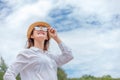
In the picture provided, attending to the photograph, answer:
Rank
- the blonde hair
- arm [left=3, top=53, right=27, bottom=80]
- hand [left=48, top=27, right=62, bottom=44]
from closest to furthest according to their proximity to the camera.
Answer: arm [left=3, top=53, right=27, bottom=80] < hand [left=48, top=27, right=62, bottom=44] < the blonde hair

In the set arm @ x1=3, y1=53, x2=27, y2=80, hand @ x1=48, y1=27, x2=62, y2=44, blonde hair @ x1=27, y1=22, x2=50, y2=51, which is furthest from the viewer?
blonde hair @ x1=27, y1=22, x2=50, y2=51

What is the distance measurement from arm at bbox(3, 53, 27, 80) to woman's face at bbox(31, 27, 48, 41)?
1.04 ft

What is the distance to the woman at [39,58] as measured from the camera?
17.4 ft

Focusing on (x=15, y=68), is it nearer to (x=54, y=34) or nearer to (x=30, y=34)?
(x=30, y=34)

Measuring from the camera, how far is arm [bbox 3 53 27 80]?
522 centimetres

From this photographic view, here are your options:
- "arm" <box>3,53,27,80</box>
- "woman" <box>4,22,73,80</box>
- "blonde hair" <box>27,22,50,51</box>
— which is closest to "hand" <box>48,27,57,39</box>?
"woman" <box>4,22,73,80</box>

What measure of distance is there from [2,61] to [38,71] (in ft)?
89.4

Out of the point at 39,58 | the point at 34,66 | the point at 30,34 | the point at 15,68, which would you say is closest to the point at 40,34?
the point at 30,34

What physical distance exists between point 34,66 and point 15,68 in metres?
0.23

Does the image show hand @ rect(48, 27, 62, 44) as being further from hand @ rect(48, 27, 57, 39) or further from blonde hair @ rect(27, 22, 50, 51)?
blonde hair @ rect(27, 22, 50, 51)

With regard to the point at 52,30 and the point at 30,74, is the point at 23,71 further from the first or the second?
the point at 52,30

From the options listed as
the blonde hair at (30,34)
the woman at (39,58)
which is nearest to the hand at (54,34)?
the woman at (39,58)

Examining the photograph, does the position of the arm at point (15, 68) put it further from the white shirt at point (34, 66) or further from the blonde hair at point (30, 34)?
the blonde hair at point (30, 34)

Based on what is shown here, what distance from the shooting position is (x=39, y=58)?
542 centimetres
